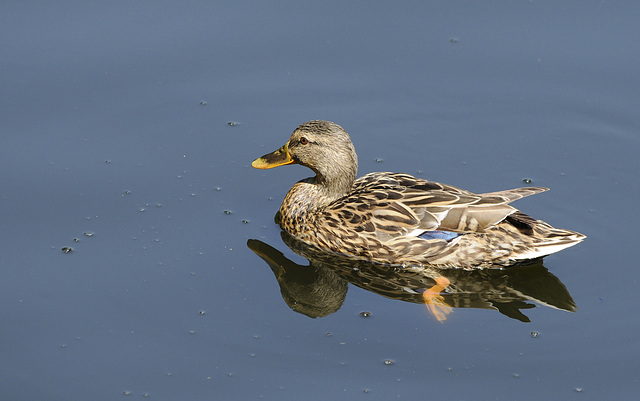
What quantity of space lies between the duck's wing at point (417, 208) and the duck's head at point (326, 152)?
28cm

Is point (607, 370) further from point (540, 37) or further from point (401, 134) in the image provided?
point (540, 37)

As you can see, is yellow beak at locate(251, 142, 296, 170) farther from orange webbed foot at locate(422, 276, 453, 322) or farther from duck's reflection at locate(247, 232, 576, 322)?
orange webbed foot at locate(422, 276, 453, 322)

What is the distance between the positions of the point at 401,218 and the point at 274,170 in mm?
2272

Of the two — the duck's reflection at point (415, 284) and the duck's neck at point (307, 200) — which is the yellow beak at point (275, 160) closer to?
the duck's neck at point (307, 200)

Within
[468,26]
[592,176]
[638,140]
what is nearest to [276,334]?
[592,176]

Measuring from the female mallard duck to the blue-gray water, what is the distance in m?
0.44

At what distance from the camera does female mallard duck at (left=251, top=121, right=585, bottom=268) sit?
372 inches

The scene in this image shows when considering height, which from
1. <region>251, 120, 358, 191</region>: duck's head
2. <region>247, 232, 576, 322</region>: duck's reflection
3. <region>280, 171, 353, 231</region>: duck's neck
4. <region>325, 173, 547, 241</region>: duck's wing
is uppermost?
<region>251, 120, 358, 191</region>: duck's head

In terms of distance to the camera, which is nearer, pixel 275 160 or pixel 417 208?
pixel 417 208

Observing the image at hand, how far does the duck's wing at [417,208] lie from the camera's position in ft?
30.9

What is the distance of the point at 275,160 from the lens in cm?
1037

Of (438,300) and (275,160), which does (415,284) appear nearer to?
(438,300)

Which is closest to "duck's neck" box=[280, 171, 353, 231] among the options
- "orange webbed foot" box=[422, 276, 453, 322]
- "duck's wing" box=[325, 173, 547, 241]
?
"duck's wing" box=[325, 173, 547, 241]

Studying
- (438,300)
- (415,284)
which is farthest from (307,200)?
(438,300)
